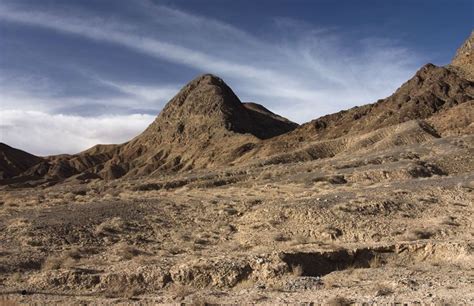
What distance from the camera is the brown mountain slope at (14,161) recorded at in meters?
106

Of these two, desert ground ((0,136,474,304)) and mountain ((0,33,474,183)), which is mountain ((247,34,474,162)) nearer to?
mountain ((0,33,474,183))

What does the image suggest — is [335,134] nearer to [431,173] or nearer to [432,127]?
[432,127]

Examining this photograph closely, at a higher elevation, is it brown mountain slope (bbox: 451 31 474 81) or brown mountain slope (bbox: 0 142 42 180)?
brown mountain slope (bbox: 451 31 474 81)

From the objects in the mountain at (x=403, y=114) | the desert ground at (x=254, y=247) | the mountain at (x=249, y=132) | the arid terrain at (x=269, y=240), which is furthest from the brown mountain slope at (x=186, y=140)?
the desert ground at (x=254, y=247)

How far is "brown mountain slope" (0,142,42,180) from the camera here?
10572 cm

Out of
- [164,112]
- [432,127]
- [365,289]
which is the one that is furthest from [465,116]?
[164,112]

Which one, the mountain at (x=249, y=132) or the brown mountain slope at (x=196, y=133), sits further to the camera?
the brown mountain slope at (x=196, y=133)

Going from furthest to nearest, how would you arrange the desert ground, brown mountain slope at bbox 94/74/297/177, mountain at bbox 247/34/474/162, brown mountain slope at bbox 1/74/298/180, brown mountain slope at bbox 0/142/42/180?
brown mountain slope at bbox 0/142/42/180 < brown mountain slope at bbox 1/74/298/180 < brown mountain slope at bbox 94/74/297/177 < mountain at bbox 247/34/474/162 < the desert ground

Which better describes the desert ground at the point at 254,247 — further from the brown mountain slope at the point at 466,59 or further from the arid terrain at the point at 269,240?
the brown mountain slope at the point at 466,59

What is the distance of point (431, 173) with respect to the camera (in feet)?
104

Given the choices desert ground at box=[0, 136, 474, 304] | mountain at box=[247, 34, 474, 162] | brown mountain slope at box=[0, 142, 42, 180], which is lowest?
desert ground at box=[0, 136, 474, 304]

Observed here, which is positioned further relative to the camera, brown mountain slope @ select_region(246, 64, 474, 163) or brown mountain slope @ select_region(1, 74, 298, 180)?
brown mountain slope @ select_region(1, 74, 298, 180)

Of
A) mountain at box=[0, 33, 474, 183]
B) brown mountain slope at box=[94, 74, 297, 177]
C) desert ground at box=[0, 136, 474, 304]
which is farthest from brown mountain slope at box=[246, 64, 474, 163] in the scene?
desert ground at box=[0, 136, 474, 304]

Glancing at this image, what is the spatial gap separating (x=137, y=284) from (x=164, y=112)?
98210 mm
